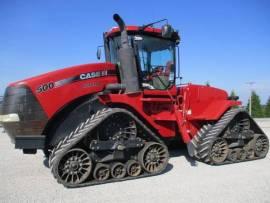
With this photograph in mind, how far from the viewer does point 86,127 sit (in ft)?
19.7

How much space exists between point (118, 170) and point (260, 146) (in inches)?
165

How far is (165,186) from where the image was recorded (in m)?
5.82

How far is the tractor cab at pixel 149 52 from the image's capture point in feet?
23.8

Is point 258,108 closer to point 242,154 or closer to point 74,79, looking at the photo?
point 242,154

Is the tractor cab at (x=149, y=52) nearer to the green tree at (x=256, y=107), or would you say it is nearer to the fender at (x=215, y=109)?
the fender at (x=215, y=109)

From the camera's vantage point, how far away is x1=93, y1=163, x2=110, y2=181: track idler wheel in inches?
237

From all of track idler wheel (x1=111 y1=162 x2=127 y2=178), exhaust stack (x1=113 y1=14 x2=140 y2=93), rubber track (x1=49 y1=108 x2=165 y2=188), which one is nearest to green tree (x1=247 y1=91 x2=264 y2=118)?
exhaust stack (x1=113 y1=14 x2=140 y2=93)

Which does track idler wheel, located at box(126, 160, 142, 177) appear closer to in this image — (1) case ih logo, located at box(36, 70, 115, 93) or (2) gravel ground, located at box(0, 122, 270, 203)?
(2) gravel ground, located at box(0, 122, 270, 203)

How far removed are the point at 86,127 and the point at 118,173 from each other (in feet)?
3.53

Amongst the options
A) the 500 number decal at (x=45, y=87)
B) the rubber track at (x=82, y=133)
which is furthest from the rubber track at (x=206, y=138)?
the 500 number decal at (x=45, y=87)

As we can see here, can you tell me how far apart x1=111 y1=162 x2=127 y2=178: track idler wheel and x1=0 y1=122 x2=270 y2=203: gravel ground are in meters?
0.23

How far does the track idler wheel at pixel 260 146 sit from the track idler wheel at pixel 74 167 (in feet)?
15.1

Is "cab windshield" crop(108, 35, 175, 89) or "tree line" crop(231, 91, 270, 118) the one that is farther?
"tree line" crop(231, 91, 270, 118)

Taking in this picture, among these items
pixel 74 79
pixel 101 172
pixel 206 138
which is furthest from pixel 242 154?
pixel 74 79
